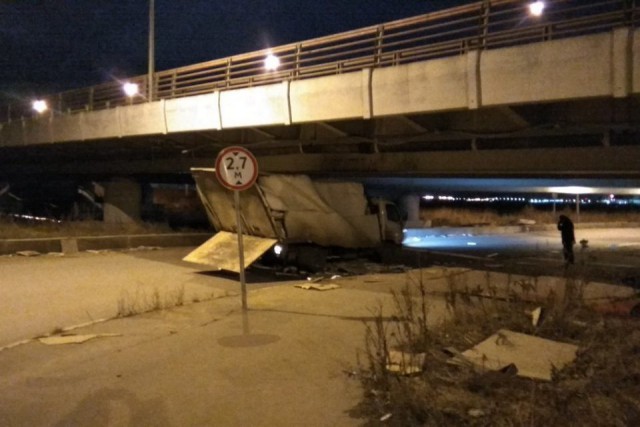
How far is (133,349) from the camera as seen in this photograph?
815cm

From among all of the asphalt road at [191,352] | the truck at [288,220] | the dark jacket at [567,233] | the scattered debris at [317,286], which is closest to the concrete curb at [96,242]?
the asphalt road at [191,352]

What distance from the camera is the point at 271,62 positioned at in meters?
17.7

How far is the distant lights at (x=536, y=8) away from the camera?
12125 mm

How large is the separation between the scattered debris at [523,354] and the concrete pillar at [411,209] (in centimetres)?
3187

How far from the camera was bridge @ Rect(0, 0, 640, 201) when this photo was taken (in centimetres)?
1129

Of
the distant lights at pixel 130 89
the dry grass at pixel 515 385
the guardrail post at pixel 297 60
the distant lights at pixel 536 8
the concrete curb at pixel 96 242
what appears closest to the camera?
the dry grass at pixel 515 385

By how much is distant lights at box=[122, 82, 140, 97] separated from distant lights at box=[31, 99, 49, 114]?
8401 mm

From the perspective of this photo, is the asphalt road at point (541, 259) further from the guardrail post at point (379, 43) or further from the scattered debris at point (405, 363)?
the scattered debris at point (405, 363)

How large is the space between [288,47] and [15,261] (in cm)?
1037

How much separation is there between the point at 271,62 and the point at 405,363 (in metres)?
13.0

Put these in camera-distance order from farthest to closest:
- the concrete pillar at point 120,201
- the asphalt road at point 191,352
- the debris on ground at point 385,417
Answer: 1. the concrete pillar at point 120,201
2. the asphalt road at point 191,352
3. the debris on ground at point 385,417

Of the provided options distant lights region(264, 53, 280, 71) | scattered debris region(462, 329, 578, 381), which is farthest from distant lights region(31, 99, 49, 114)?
scattered debris region(462, 329, 578, 381)

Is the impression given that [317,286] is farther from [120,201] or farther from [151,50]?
[120,201]

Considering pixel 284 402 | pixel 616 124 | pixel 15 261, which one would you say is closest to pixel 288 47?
pixel 616 124
